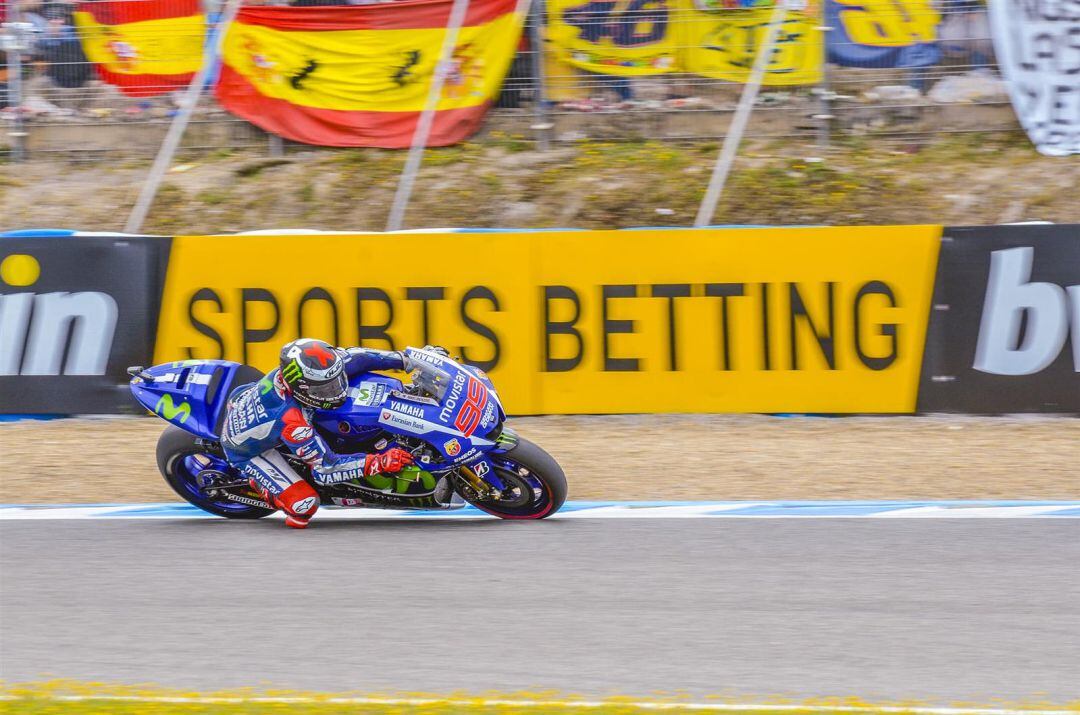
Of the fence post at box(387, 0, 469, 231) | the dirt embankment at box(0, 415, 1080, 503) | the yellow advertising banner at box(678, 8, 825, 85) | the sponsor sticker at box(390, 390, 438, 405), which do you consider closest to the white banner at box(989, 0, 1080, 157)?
the yellow advertising banner at box(678, 8, 825, 85)

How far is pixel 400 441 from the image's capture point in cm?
714

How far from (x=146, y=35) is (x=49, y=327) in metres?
5.31

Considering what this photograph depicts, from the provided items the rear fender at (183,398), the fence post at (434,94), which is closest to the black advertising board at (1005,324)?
the rear fender at (183,398)

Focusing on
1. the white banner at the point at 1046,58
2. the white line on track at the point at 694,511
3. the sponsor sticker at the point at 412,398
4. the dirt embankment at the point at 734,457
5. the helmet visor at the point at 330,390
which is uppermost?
the white banner at the point at 1046,58

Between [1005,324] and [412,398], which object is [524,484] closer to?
[412,398]

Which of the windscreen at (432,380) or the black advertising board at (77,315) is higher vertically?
the windscreen at (432,380)

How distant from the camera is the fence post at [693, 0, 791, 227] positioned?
13.0 m

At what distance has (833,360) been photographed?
1003 cm

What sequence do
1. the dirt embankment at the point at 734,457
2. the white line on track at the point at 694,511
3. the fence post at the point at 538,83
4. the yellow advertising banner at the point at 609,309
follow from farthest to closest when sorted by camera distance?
the fence post at the point at 538,83 → the yellow advertising banner at the point at 609,309 → the dirt embankment at the point at 734,457 → the white line on track at the point at 694,511

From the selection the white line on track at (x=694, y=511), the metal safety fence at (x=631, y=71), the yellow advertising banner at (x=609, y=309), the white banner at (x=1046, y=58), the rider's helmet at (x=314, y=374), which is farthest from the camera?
the metal safety fence at (x=631, y=71)

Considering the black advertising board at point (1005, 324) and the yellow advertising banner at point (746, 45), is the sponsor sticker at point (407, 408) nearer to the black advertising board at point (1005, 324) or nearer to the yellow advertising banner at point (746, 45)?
the black advertising board at point (1005, 324)

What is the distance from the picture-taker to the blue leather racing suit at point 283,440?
701 centimetres

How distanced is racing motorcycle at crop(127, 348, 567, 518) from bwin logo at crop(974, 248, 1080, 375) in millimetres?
4404

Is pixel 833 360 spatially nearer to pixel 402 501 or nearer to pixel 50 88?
pixel 402 501
